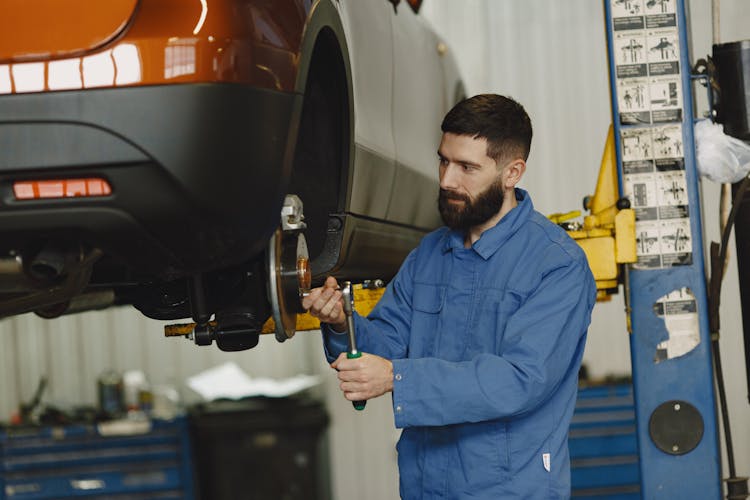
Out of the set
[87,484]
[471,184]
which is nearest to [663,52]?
[471,184]

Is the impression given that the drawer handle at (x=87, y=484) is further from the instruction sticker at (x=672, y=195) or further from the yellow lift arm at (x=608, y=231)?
the instruction sticker at (x=672, y=195)

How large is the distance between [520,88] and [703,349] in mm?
4392

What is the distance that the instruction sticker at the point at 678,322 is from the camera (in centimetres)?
286

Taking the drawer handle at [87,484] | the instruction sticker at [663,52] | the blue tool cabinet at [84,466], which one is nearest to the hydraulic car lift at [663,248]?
the instruction sticker at [663,52]

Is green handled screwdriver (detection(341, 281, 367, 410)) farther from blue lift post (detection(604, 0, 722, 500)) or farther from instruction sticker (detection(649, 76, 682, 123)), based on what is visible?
instruction sticker (detection(649, 76, 682, 123))

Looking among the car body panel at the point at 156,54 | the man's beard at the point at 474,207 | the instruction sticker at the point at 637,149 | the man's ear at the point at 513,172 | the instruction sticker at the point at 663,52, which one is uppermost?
the instruction sticker at the point at 663,52

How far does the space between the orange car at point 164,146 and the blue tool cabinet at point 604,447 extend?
3768 mm

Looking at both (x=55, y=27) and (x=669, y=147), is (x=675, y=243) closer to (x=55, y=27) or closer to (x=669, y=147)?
(x=669, y=147)

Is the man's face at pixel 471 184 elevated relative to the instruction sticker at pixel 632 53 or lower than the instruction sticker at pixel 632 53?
lower

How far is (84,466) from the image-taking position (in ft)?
20.3

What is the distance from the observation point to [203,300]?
2379 millimetres

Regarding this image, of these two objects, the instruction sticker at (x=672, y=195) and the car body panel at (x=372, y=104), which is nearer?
the car body panel at (x=372, y=104)

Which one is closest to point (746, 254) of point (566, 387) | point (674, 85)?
point (674, 85)

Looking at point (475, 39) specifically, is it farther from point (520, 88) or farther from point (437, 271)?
point (437, 271)
